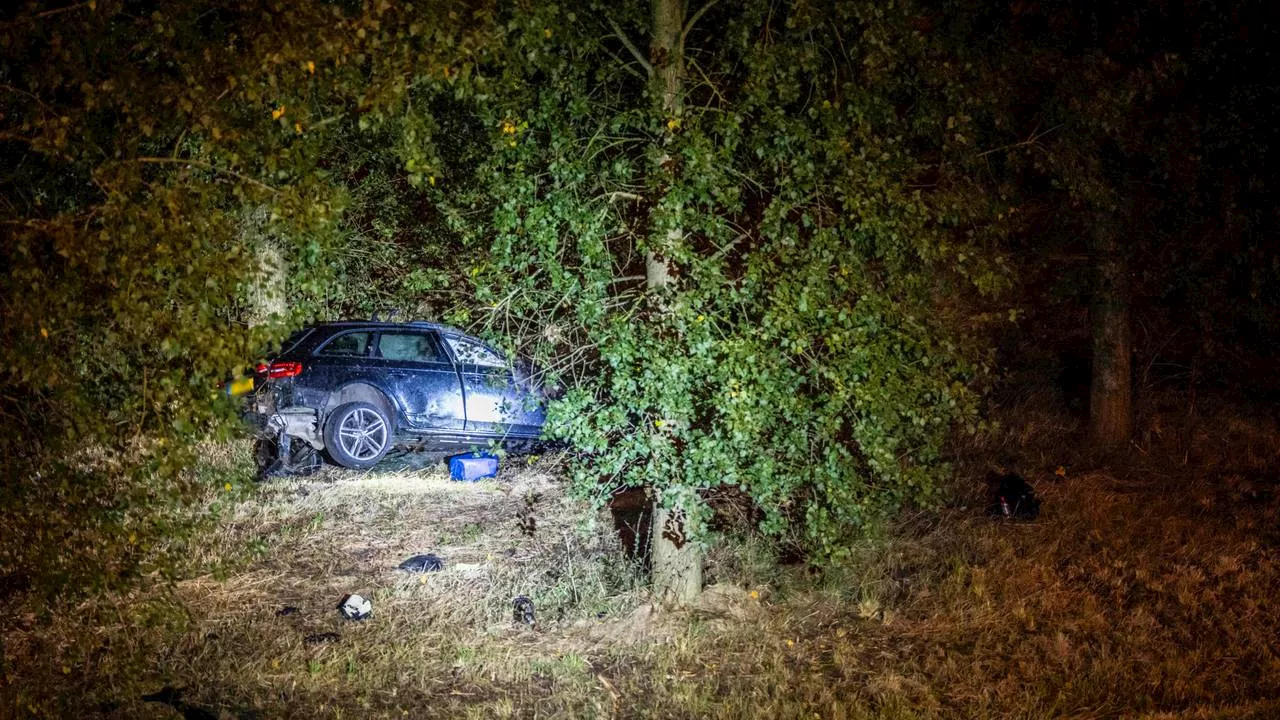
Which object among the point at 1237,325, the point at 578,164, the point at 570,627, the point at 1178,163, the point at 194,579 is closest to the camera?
the point at 578,164

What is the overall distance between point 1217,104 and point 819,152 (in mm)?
5909

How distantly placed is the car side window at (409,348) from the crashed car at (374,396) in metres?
0.01

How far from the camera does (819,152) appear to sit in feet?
18.7

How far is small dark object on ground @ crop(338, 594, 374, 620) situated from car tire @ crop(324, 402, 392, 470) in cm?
367

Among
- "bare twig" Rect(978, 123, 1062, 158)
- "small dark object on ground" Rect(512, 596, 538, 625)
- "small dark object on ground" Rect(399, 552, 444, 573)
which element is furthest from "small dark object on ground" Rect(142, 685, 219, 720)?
"bare twig" Rect(978, 123, 1062, 158)

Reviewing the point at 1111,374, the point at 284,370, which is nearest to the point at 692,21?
the point at 284,370

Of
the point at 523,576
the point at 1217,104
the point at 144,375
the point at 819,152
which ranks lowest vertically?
the point at 523,576

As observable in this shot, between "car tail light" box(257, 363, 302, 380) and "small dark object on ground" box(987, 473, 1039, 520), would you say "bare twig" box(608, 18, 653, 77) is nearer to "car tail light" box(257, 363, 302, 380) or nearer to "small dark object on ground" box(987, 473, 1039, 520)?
"small dark object on ground" box(987, 473, 1039, 520)

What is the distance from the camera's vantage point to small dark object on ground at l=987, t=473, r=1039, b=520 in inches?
313

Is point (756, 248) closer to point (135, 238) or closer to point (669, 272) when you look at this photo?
point (669, 272)

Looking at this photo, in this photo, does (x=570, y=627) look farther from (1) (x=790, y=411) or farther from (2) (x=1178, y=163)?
(2) (x=1178, y=163)

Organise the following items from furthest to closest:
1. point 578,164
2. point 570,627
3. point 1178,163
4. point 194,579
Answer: point 1178,163 < point 194,579 < point 570,627 < point 578,164

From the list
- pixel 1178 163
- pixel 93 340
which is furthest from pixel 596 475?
pixel 1178 163

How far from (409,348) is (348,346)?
24.8 inches
